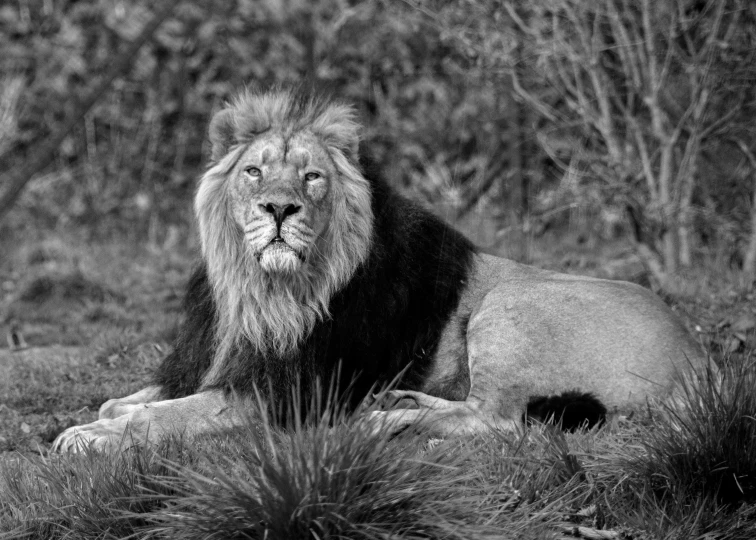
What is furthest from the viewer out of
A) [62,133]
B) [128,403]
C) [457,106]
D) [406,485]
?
[457,106]

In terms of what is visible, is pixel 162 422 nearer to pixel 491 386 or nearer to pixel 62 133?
pixel 491 386

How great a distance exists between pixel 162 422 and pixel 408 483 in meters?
1.63

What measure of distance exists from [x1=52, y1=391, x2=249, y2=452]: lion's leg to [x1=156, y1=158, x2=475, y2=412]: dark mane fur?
0.39 feet

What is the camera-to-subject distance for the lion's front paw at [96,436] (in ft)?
14.3

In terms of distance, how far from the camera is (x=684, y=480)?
153 inches

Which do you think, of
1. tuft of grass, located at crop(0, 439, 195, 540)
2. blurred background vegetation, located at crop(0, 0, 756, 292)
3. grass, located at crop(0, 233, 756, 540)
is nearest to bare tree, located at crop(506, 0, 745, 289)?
blurred background vegetation, located at crop(0, 0, 756, 292)

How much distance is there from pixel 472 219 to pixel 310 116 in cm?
449

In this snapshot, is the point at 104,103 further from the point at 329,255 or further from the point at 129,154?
the point at 329,255

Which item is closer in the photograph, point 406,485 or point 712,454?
point 406,485

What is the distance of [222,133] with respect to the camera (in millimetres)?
5016

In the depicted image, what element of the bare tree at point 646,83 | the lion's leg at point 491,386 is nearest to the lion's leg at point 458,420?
the lion's leg at point 491,386

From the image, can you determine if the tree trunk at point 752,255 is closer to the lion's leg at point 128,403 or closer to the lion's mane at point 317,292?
the lion's mane at point 317,292

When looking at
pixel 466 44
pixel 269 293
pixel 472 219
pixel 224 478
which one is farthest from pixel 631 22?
pixel 224 478

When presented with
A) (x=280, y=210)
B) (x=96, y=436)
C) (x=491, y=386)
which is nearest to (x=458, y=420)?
(x=491, y=386)
